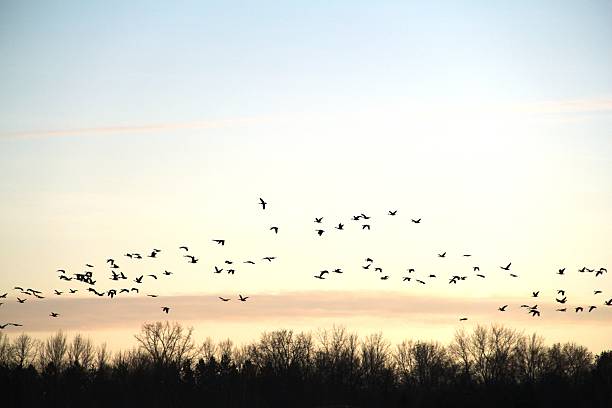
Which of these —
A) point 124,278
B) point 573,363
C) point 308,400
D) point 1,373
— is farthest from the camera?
point 573,363

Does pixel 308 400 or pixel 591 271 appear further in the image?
pixel 308 400

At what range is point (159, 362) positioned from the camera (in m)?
119

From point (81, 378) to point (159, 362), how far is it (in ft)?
33.5

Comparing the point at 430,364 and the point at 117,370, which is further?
the point at 430,364

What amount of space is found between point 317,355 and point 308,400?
23.1 metres

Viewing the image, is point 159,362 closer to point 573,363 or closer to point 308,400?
point 308,400

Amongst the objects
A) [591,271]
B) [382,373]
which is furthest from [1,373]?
[591,271]

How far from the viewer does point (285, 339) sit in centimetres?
13588

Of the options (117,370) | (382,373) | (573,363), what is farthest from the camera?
(573,363)

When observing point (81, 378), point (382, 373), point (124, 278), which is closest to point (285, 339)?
point (382, 373)

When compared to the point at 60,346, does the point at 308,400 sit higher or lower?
lower

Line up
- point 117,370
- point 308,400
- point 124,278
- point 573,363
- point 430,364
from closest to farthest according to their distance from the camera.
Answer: point 124,278 < point 308,400 < point 117,370 < point 430,364 < point 573,363

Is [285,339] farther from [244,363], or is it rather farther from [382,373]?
[382,373]

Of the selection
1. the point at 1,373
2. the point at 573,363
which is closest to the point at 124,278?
the point at 1,373
